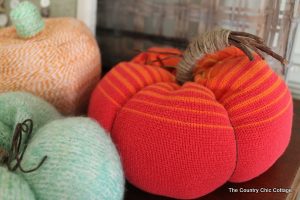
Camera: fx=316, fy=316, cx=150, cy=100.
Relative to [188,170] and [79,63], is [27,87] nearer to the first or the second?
[79,63]

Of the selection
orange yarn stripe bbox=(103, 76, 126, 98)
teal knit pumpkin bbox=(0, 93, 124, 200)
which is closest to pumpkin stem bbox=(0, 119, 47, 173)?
teal knit pumpkin bbox=(0, 93, 124, 200)

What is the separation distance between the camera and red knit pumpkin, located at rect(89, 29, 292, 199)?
0.32 m

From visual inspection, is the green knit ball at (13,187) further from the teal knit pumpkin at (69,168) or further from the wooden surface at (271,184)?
the wooden surface at (271,184)

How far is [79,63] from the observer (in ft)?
1.47

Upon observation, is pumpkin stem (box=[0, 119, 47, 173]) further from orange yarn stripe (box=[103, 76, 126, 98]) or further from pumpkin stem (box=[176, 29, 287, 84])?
pumpkin stem (box=[176, 29, 287, 84])

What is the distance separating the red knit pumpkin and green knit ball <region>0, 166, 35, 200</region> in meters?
0.11

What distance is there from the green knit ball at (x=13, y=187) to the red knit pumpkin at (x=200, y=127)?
11cm

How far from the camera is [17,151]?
11.6 inches

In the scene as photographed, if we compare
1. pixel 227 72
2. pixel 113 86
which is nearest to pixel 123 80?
pixel 113 86

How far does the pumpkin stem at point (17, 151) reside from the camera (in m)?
0.28

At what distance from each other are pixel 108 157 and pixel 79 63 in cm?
20

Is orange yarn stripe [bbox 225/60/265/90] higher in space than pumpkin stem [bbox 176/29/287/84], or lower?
lower

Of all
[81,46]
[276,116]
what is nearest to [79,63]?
[81,46]

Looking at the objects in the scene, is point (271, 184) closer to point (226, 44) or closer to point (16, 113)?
point (226, 44)
